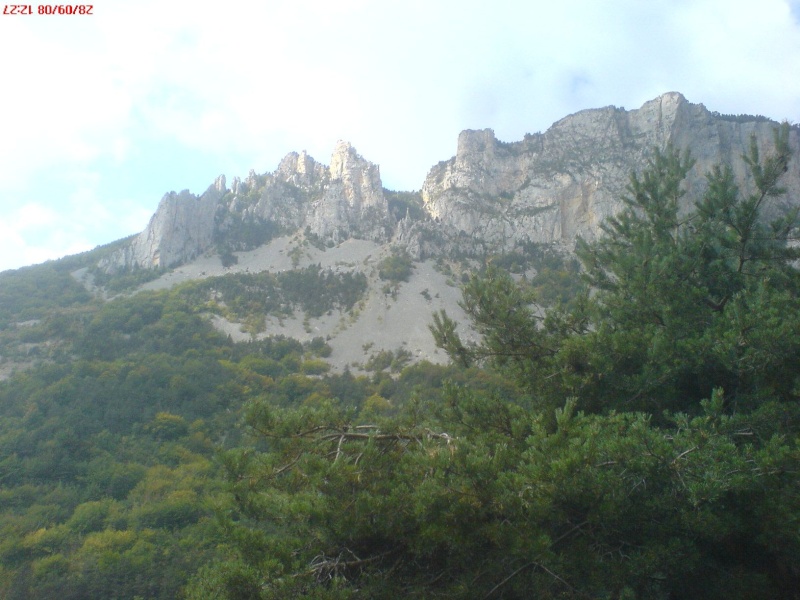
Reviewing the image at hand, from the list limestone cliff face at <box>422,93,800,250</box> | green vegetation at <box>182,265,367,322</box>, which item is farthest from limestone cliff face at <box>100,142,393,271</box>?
green vegetation at <box>182,265,367,322</box>

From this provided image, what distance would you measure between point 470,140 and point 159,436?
5284cm

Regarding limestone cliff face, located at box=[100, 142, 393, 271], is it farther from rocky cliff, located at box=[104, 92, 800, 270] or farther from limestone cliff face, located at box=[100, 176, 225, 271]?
rocky cliff, located at box=[104, 92, 800, 270]

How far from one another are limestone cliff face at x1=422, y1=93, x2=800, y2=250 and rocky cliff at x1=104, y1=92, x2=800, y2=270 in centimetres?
12

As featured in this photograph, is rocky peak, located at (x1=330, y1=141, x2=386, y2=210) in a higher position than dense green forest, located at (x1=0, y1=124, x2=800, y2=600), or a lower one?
higher

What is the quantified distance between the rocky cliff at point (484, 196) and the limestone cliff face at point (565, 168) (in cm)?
12

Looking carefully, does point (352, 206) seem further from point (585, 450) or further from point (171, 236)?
point (585, 450)

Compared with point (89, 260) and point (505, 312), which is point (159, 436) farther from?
point (89, 260)

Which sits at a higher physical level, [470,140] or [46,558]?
[470,140]

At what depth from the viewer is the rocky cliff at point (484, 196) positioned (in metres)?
61.2

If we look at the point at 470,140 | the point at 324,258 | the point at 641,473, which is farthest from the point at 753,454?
the point at 470,140

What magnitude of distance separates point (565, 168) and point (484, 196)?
9541 mm

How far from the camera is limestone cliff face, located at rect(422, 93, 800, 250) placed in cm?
6031

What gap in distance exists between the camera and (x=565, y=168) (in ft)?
211

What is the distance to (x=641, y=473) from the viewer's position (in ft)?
15.8
